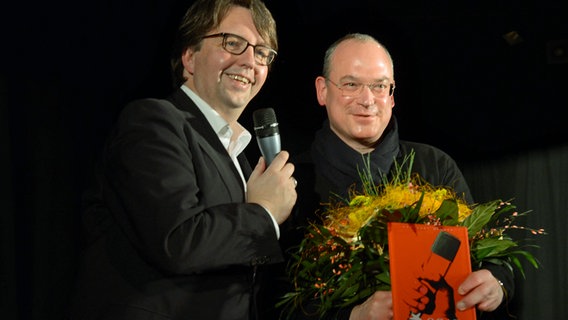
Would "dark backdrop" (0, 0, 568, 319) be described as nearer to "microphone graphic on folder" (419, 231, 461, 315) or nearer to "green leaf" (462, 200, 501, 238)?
"green leaf" (462, 200, 501, 238)

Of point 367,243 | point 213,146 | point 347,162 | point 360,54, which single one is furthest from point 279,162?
point 360,54

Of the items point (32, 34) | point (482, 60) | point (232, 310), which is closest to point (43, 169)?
point (32, 34)

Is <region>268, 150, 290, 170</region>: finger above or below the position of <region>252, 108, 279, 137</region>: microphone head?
below

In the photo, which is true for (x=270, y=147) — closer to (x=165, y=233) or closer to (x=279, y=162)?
(x=279, y=162)

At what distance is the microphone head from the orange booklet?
0.42 m

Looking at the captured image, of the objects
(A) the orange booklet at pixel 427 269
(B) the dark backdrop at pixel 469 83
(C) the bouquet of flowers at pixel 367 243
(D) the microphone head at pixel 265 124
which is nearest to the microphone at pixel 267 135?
(D) the microphone head at pixel 265 124

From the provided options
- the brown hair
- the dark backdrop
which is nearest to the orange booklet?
the brown hair

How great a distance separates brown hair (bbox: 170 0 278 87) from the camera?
83.4 inches

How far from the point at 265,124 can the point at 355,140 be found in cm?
66

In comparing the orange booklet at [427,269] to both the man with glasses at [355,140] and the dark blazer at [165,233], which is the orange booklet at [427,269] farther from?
the man with glasses at [355,140]

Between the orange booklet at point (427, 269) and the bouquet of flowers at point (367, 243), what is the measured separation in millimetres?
59

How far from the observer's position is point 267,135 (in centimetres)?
198

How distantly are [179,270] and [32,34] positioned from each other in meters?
1.24

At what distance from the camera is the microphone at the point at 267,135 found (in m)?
1.96
